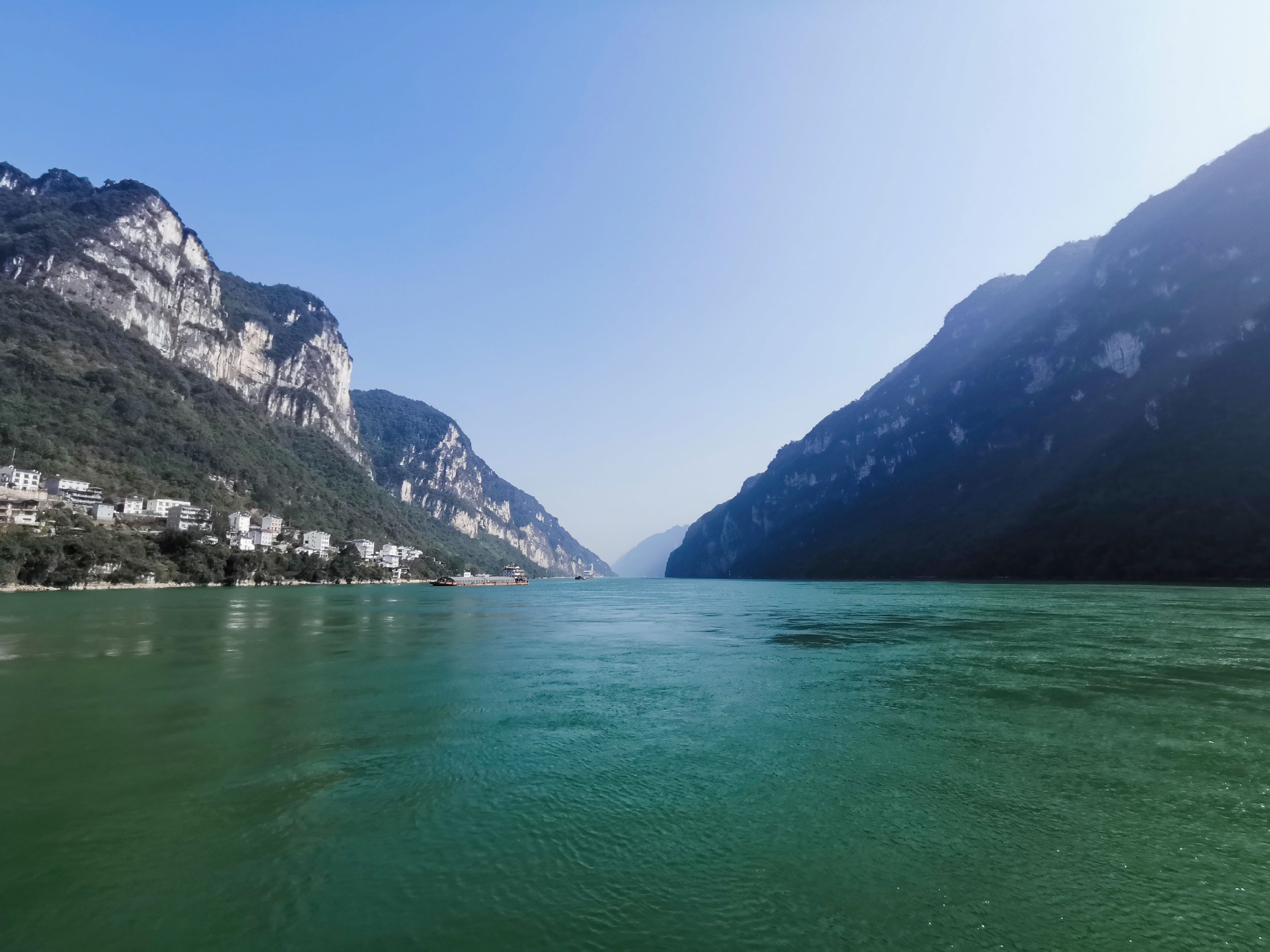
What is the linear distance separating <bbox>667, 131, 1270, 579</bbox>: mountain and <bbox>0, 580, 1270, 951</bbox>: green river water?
92.2m

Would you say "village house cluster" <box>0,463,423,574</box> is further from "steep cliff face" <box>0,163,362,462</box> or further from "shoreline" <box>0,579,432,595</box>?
"steep cliff face" <box>0,163,362,462</box>

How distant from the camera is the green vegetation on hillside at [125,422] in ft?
338

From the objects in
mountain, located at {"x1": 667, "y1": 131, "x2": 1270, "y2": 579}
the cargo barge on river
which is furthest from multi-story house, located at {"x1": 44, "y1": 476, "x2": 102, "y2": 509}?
mountain, located at {"x1": 667, "y1": 131, "x2": 1270, "y2": 579}

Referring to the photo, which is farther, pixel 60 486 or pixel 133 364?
pixel 133 364

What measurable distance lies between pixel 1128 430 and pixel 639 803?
510 ft

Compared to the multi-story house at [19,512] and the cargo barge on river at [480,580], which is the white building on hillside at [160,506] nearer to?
the multi-story house at [19,512]

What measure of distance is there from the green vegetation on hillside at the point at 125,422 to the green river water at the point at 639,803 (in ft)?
355

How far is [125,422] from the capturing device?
4651 inches

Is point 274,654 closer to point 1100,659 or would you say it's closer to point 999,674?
point 999,674

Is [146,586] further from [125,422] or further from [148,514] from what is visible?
[125,422]

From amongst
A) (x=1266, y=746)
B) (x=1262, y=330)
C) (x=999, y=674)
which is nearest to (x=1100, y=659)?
(x=999, y=674)

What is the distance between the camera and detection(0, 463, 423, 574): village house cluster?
3364 inches

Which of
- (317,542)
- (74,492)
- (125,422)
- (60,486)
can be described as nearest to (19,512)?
(60,486)

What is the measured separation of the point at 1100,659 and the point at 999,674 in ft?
19.7
